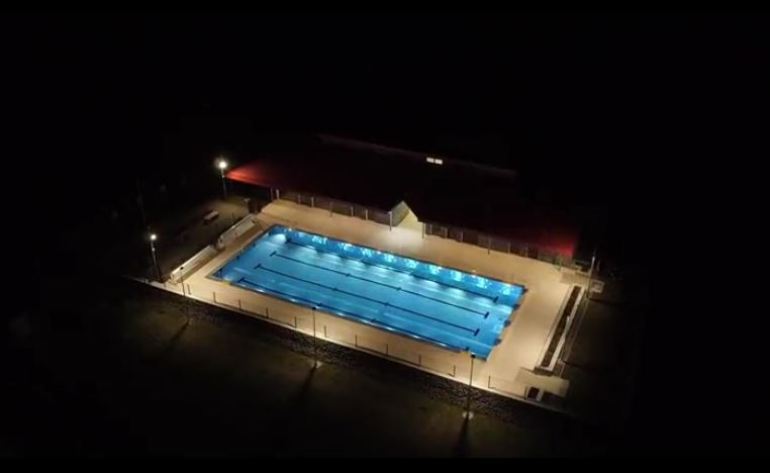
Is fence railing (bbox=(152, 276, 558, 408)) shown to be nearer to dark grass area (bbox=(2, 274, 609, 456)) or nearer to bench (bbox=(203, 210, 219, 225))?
dark grass area (bbox=(2, 274, 609, 456))

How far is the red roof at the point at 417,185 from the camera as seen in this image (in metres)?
31.5

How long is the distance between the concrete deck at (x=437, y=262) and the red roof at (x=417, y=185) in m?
2.32

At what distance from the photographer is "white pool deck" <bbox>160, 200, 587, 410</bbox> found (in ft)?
85.1

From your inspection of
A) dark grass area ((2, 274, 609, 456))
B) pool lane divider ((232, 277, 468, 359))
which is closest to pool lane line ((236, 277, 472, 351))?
pool lane divider ((232, 277, 468, 359))

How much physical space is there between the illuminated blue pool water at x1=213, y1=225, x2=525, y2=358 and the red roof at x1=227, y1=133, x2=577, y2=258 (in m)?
2.86

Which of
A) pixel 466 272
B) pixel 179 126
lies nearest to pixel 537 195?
pixel 466 272

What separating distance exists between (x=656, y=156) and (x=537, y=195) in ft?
55.7

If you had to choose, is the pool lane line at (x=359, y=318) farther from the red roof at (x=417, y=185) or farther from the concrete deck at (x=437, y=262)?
the red roof at (x=417, y=185)

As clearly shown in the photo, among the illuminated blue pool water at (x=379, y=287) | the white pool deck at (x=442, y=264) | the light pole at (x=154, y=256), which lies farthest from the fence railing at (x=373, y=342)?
the light pole at (x=154, y=256)

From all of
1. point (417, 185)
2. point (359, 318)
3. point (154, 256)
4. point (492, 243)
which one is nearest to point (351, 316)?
point (359, 318)

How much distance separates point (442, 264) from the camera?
108 ft

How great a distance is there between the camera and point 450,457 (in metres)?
22.3

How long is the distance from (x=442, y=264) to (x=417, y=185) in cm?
539

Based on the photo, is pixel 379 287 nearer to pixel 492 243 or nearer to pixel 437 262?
pixel 437 262
